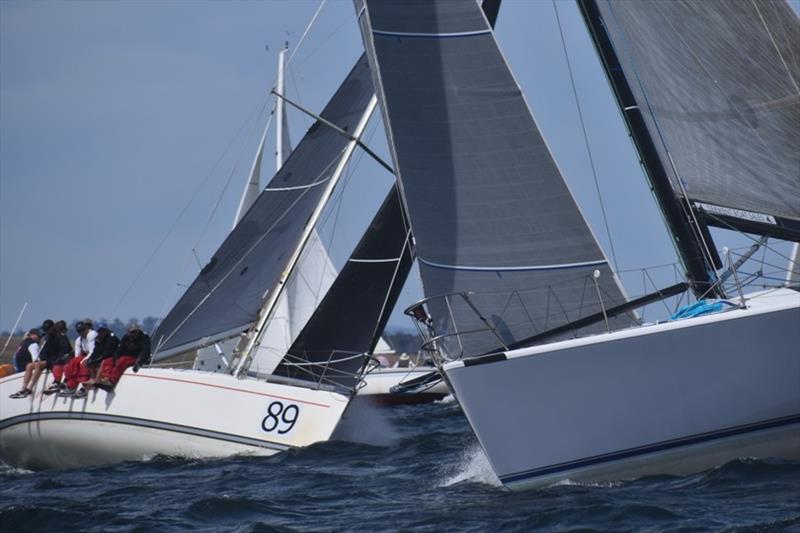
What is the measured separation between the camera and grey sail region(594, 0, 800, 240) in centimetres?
1160

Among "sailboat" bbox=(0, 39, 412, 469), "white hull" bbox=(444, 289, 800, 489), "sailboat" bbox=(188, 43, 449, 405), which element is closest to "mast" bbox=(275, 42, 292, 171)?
"sailboat" bbox=(188, 43, 449, 405)

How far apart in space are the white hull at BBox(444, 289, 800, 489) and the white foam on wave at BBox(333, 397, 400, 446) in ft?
17.9

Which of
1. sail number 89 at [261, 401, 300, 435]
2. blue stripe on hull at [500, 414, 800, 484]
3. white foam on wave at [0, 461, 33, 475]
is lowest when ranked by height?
blue stripe on hull at [500, 414, 800, 484]

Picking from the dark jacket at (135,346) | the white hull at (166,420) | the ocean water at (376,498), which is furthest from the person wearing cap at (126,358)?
the ocean water at (376,498)

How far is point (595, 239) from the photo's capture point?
1192 centimetres

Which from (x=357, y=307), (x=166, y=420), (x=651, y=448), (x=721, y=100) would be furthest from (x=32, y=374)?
(x=721, y=100)

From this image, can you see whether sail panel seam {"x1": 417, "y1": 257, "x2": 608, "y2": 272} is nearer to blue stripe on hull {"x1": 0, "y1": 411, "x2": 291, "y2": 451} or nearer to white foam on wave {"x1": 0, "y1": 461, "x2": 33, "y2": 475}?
blue stripe on hull {"x1": 0, "y1": 411, "x2": 291, "y2": 451}

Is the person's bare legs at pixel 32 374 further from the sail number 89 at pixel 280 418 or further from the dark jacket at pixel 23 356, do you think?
the sail number 89 at pixel 280 418

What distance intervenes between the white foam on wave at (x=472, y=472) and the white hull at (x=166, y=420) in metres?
2.68

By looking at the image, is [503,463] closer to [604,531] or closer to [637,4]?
[604,531]

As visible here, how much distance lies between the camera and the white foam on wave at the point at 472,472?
11.6 m

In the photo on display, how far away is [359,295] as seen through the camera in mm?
17609

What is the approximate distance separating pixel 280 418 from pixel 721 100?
6.76 metres

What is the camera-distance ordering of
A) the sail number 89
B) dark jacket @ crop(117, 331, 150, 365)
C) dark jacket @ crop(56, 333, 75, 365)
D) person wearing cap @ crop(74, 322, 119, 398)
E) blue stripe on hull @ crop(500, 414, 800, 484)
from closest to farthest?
blue stripe on hull @ crop(500, 414, 800, 484)
the sail number 89
person wearing cap @ crop(74, 322, 119, 398)
dark jacket @ crop(117, 331, 150, 365)
dark jacket @ crop(56, 333, 75, 365)
